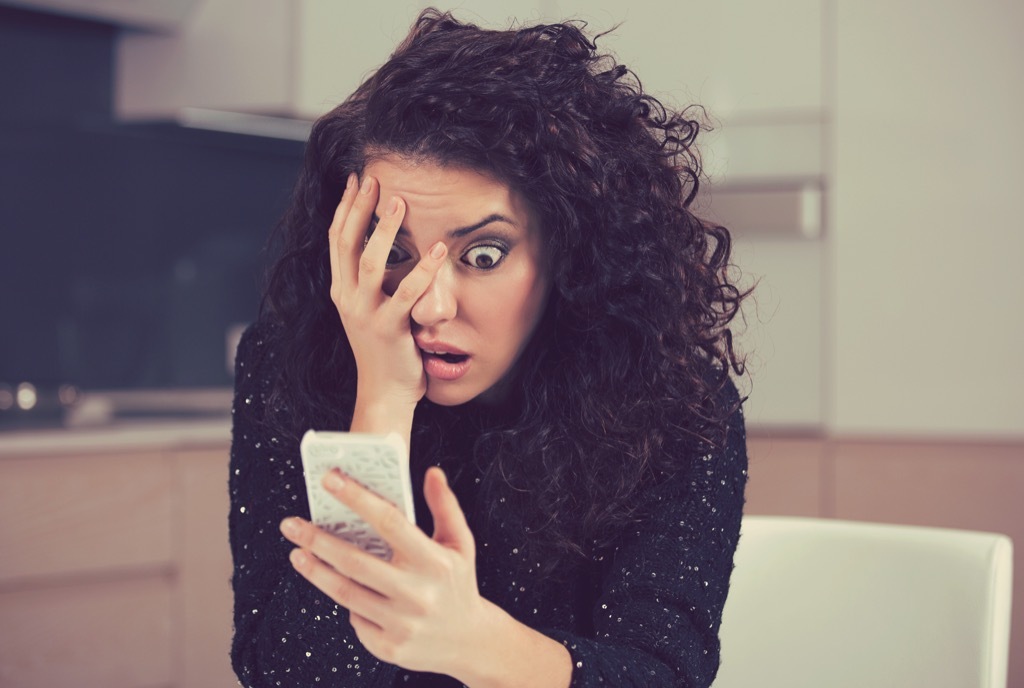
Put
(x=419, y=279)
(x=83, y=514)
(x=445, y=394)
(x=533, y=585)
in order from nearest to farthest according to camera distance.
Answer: (x=419, y=279), (x=445, y=394), (x=533, y=585), (x=83, y=514)

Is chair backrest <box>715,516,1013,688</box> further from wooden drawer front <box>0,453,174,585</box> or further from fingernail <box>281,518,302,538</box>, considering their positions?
wooden drawer front <box>0,453,174,585</box>

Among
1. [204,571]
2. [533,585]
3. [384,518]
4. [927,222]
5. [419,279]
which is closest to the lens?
[384,518]

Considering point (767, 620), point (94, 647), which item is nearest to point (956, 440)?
point (767, 620)

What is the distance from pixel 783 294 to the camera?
2457mm

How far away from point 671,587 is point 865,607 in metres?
0.20

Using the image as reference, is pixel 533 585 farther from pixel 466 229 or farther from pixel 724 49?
pixel 724 49

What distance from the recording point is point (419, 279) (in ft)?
3.05

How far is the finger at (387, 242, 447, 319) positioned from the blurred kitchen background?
133 cm

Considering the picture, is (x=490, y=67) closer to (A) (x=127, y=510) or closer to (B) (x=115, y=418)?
(A) (x=127, y=510)

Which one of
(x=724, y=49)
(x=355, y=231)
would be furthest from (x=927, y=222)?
(x=355, y=231)

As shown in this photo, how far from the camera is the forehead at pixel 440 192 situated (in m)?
0.96

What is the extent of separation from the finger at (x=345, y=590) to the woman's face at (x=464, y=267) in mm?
332

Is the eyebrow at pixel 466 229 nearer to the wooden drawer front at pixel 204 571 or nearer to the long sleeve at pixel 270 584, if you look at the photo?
the long sleeve at pixel 270 584

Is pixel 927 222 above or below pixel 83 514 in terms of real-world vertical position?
above
